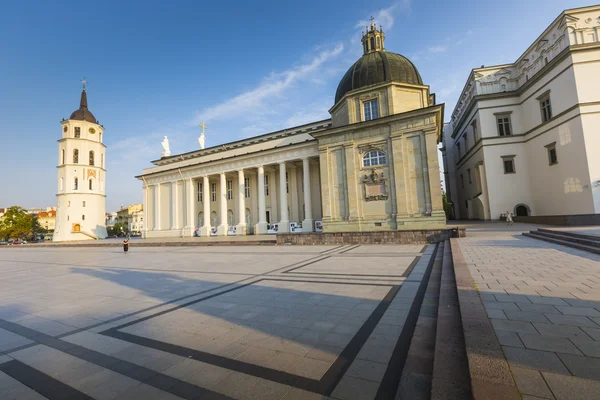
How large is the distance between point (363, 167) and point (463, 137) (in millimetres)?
23143

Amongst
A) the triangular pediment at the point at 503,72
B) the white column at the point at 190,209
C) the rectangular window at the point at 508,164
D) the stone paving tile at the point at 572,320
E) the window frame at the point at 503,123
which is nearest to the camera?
the stone paving tile at the point at 572,320

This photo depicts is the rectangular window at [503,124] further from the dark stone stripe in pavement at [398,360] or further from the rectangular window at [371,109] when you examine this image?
the dark stone stripe in pavement at [398,360]

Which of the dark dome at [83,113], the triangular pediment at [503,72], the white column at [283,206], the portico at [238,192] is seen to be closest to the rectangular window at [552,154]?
the triangular pediment at [503,72]

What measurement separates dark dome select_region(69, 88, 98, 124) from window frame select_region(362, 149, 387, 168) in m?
53.0

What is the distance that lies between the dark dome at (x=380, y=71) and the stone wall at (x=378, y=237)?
15634 mm

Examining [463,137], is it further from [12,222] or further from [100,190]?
[12,222]

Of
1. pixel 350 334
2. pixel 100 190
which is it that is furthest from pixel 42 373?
pixel 100 190

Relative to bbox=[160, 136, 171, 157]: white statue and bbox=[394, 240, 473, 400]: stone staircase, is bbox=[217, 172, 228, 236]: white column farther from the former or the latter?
bbox=[394, 240, 473, 400]: stone staircase

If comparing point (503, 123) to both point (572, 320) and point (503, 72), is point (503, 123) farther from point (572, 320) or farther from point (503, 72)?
point (572, 320)

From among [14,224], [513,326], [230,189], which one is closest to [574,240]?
[513,326]

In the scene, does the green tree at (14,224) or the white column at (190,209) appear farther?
the green tree at (14,224)

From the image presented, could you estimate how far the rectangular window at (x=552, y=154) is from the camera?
955 inches

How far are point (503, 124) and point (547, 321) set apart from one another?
110 ft

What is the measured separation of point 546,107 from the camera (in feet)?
82.4
